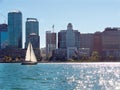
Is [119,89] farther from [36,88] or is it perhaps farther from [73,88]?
[36,88]

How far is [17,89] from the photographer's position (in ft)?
249

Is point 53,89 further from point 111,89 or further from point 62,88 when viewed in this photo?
point 111,89

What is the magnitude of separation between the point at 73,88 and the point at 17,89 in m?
9.36

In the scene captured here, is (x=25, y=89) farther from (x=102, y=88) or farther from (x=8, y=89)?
(x=102, y=88)

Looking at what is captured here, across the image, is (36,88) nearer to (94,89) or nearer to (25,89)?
(25,89)

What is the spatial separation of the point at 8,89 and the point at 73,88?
35.6 feet

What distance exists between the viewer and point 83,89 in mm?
73562

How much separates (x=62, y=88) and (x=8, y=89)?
356 inches

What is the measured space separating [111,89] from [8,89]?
55.4ft

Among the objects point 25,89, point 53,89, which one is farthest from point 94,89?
point 25,89

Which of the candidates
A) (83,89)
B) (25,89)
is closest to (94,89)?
(83,89)

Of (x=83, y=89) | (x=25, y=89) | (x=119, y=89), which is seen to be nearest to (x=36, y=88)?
(x=25, y=89)

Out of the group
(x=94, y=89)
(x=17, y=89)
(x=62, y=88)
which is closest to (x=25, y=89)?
(x=17, y=89)

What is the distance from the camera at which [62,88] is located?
76625 millimetres
